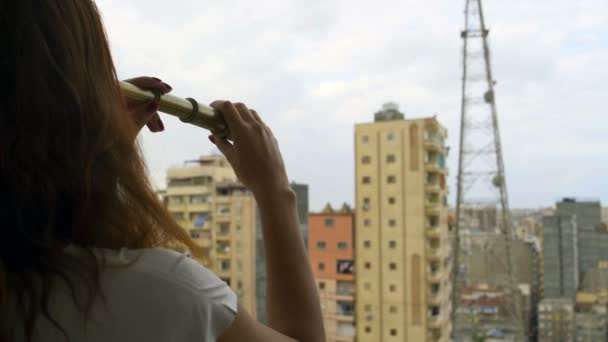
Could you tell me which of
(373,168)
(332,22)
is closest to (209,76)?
(332,22)

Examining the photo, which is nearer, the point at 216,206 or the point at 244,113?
the point at 244,113

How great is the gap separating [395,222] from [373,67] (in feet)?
4.98

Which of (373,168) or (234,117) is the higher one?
(373,168)

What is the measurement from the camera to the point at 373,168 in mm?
3596

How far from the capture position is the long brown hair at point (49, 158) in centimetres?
25

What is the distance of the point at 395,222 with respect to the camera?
3.66m

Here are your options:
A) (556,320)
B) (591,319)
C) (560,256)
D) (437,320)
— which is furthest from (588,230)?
(437,320)

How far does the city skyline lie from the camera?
Result: 152cm

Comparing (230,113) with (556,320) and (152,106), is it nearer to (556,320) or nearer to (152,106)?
(152,106)

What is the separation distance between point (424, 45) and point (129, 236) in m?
2.33

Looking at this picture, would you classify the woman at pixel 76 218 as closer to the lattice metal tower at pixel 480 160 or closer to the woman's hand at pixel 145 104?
the woman's hand at pixel 145 104

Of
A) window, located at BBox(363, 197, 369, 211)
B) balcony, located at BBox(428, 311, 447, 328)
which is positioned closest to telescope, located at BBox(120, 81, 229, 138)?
window, located at BBox(363, 197, 369, 211)

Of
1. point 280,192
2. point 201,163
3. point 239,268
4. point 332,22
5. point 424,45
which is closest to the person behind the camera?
point 280,192

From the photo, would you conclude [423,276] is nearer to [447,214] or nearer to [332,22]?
[447,214]
